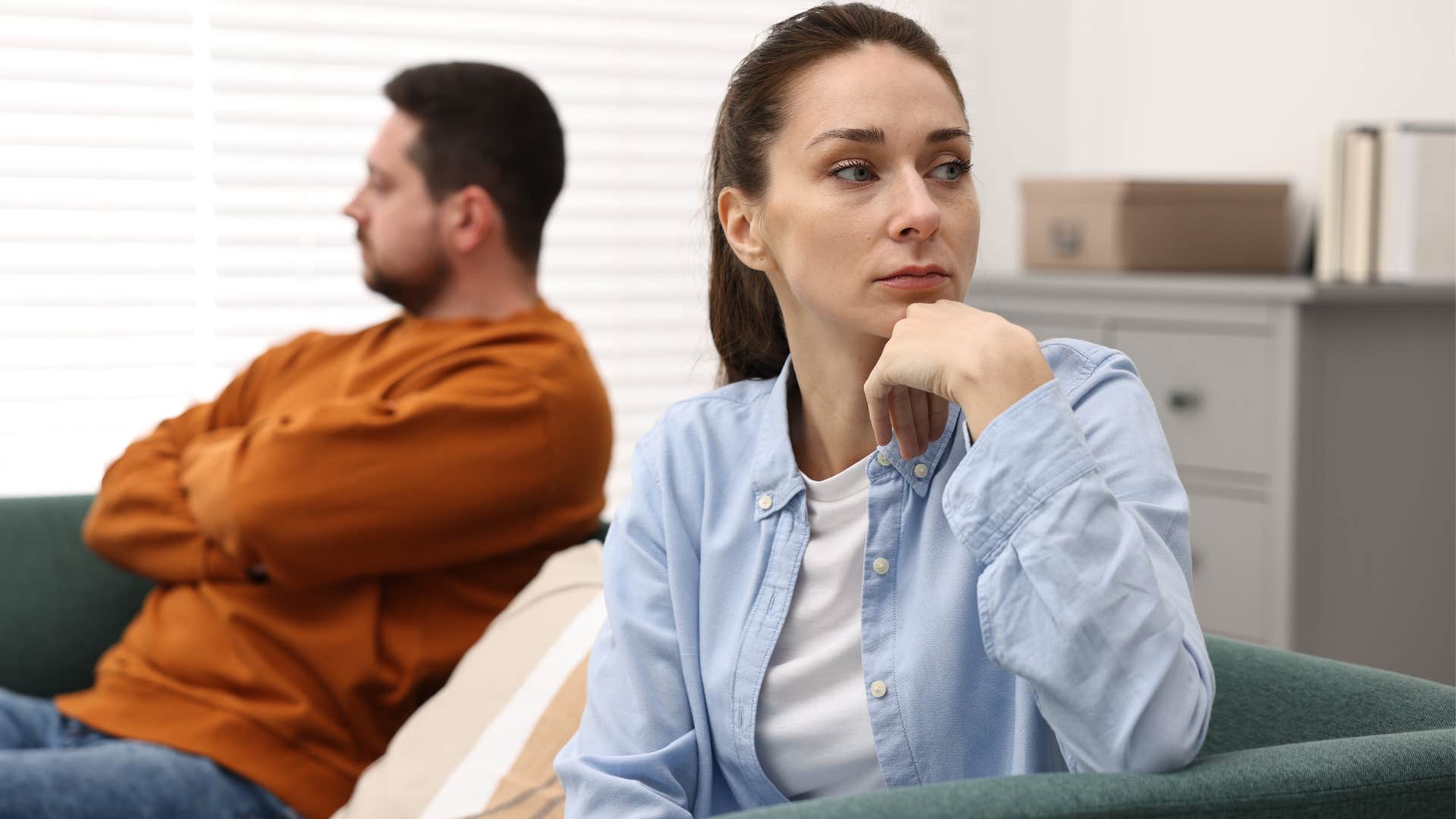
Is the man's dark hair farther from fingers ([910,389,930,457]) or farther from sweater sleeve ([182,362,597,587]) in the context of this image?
fingers ([910,389,930,457])

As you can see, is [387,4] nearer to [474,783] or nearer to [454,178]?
[454,178]

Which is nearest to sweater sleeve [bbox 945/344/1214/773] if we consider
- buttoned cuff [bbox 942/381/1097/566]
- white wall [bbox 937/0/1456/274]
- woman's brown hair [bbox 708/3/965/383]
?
buttoned cuff [bbox 942/381/1097/566]

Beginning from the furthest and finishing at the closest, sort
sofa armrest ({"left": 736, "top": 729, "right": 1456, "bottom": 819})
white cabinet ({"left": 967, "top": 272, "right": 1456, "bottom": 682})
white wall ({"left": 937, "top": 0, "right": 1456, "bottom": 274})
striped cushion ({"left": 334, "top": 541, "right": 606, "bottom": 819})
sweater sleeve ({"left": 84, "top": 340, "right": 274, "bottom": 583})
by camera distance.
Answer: white wall ({"left": 937, "top": 0, "right": 1456, "bottom": 274}) < white cabinet ({"left": 967, "top": 272, "right": 1456, "bottom": 682}) < sweater sleeve ({"left": 84, "top": 340, "right": 274, "bottom": 583}) < striped cushion ({"left": 334, "top": 541, "right": 606, "bottom": 819}) < sofa armrest ({"left": 736, "top": 729, "right": 1456, "bottom": 819})

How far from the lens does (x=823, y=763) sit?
1.21 meters

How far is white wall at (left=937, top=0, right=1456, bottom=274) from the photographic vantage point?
2930 millimetres

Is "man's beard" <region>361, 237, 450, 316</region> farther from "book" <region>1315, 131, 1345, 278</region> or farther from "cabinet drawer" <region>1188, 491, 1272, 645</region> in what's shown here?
"book" <region>1315, 131, 1345, 278</region>

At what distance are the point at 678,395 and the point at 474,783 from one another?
2.17 metres

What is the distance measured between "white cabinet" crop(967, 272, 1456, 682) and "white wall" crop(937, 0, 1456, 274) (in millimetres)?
514

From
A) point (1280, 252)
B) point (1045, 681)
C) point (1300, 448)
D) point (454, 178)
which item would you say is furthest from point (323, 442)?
point (1280, 252)

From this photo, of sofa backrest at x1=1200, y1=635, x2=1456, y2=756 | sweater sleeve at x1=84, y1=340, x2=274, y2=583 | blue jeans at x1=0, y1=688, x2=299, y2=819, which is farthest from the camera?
sweater sleeve at x1=84, y1=340, x2=274, y2=583

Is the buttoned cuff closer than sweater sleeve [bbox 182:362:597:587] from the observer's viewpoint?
Yes

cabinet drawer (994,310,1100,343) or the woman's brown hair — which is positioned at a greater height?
the woman's brown hair

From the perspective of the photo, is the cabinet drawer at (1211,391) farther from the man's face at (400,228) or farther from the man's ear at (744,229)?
the man's ear at (744,229)

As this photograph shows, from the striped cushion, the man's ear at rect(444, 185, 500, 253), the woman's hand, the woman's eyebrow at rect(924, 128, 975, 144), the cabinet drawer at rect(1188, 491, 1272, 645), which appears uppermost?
the woman's eyebrow at rect(924, 128, 975, 144)
